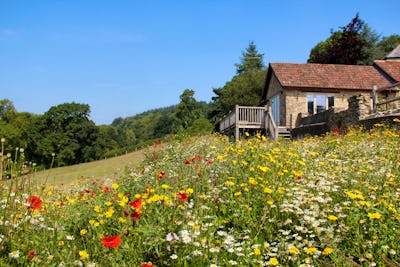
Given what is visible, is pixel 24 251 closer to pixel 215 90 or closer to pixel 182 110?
pixel 215 90

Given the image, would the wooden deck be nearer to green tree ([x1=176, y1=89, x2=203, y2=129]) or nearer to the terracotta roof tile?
the terracotta roof tile

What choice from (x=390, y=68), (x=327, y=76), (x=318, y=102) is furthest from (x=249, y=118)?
(x=390, y=68)

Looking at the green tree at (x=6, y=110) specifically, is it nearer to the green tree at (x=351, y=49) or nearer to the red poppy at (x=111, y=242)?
the green tree at (x=351, y=49)

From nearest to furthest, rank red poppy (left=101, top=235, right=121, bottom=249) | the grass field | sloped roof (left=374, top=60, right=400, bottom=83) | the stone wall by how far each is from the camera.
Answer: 1. red poppy (left=101, top=235, right=121, bottom=249)
2. the grass field
3. the stone wall
4. sloped roof (left=374, top=60, right=400, bottom=83)

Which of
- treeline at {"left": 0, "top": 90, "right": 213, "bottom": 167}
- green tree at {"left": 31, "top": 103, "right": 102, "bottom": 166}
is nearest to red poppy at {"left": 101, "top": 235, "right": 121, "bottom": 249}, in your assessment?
treeline at {"left": 0, "top": 90, "right": 213, "bottom": 167}

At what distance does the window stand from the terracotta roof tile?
2.56ft

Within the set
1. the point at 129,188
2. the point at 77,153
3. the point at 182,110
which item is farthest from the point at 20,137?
the point at 129,188

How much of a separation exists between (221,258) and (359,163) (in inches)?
118

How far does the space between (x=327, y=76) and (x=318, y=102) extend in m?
2.13

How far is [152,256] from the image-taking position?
2906 mm

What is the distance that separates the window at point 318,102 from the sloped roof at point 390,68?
190 inches

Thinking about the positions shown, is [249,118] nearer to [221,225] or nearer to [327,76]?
[327,76]

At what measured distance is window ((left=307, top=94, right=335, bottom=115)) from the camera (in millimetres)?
23688

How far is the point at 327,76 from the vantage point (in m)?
24.3
